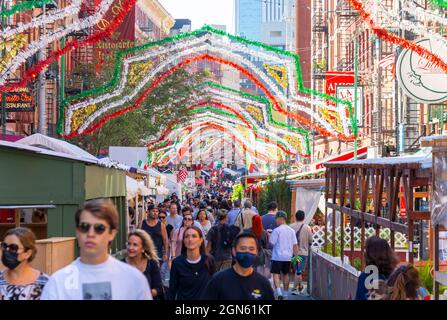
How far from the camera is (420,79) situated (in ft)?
80.7

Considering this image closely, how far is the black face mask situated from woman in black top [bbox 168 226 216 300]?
299 centimetres

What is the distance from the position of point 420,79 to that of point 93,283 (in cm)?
1912

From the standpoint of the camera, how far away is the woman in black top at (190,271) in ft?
35.6

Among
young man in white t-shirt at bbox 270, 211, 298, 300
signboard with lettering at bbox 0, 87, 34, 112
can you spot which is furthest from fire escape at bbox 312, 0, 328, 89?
young man in white t-shirt at bbox 270, 211, 298, 300

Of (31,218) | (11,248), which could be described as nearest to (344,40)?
(31,218)

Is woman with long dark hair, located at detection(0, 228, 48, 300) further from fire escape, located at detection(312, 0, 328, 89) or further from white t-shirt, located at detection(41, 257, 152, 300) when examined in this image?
fire escape, located at detection(312, 0, 328, 89)

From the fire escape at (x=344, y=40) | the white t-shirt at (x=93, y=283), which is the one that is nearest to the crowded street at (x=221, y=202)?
the white t-shirt at (x=93, y=283)

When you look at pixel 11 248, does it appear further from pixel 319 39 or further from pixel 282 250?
pixel 319 39

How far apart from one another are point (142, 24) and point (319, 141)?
92.9 ft

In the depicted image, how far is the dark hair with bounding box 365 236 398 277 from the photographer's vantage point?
27.7 ft

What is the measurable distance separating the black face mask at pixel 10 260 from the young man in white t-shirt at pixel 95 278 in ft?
5.31

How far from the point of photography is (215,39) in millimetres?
28281

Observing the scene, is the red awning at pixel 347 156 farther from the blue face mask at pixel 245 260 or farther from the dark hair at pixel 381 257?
the blue face mask at pixel 245 260
